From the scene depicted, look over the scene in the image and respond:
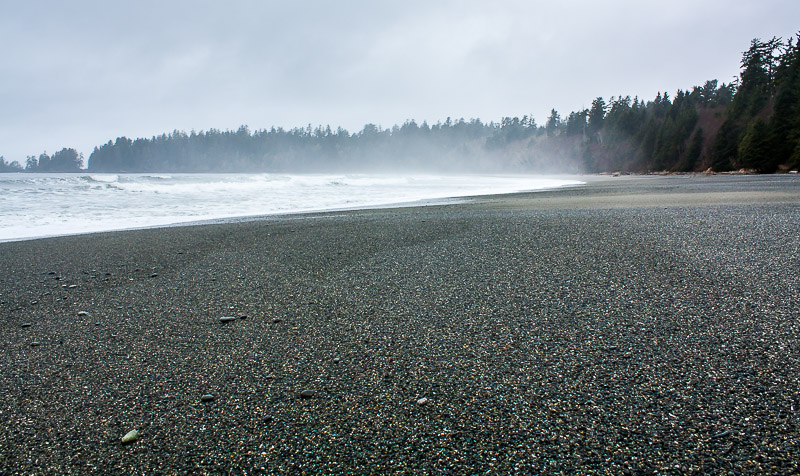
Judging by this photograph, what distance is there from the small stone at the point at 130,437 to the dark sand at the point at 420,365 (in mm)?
27

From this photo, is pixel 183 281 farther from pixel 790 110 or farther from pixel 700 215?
pixel 790 110

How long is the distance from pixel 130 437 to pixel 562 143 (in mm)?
116838

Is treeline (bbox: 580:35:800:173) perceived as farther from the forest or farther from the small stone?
the small stone

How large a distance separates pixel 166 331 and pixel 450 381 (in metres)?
1.80

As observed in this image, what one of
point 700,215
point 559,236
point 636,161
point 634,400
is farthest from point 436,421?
point 636,161

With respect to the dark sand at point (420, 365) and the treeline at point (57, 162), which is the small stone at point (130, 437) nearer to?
the dark sand at point (420, 365)

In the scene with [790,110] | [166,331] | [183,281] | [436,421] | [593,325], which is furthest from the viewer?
[790,110]

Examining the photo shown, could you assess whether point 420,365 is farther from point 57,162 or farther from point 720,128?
point 57,162

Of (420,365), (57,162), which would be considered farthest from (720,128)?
(57,162)

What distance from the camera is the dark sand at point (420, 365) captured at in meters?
1.38

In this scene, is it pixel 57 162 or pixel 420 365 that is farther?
pixel 57 162

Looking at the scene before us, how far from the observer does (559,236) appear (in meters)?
5.11

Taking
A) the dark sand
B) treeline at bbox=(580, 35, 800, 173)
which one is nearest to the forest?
treeline at bbox=(580, 35, 800, 173)

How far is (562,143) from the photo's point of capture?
108 m
